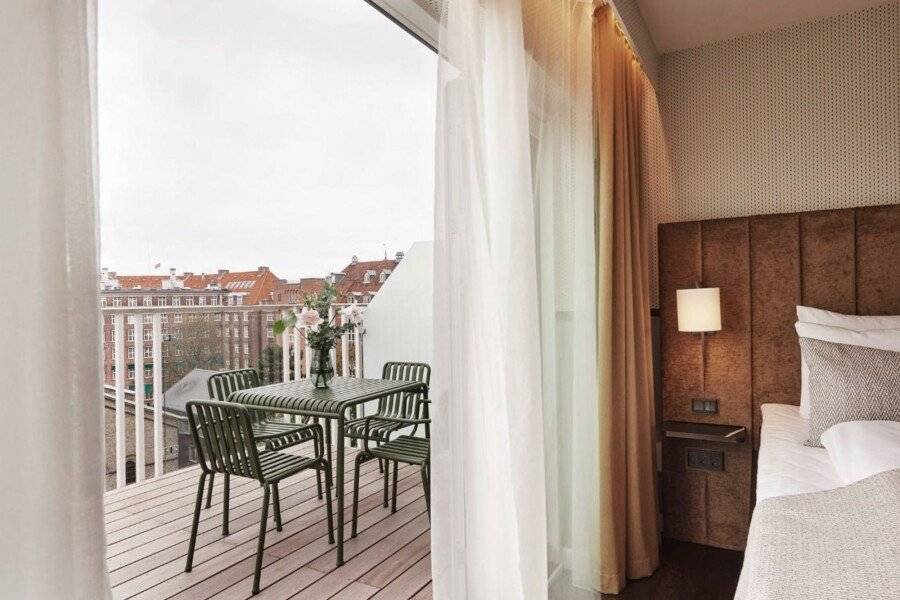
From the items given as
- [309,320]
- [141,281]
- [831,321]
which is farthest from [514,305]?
[141,281]

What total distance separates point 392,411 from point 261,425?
0.87m

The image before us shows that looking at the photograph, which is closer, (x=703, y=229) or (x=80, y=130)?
(x=80, y=130)

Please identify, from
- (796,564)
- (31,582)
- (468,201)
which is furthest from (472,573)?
(31,582)

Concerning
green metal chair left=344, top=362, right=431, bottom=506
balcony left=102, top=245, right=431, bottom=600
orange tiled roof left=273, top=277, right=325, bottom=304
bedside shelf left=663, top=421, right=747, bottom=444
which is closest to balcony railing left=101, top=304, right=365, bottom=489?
balcony left=102, top=245, right=431, bottom=600

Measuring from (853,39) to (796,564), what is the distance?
2956mm

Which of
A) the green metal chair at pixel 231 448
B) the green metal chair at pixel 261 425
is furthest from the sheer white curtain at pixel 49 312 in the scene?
the green metal chair at pixel 261 425

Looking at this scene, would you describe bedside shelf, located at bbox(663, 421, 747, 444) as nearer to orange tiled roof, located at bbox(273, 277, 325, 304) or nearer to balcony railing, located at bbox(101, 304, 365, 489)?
balcony railing, located at bbox(101, 304, 365, 489)

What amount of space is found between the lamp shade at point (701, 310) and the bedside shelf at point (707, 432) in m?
0.55

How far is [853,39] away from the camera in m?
2.89

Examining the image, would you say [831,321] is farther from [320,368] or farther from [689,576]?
[320,368]

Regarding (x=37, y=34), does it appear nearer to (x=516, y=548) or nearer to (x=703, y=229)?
(x=516, y=548)

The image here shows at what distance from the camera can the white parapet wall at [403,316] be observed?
478 cm

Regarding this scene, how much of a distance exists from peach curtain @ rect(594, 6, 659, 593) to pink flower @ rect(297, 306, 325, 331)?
5.40ft

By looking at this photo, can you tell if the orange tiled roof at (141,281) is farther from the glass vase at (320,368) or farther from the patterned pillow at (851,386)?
the patterned pillow at (851,386)
